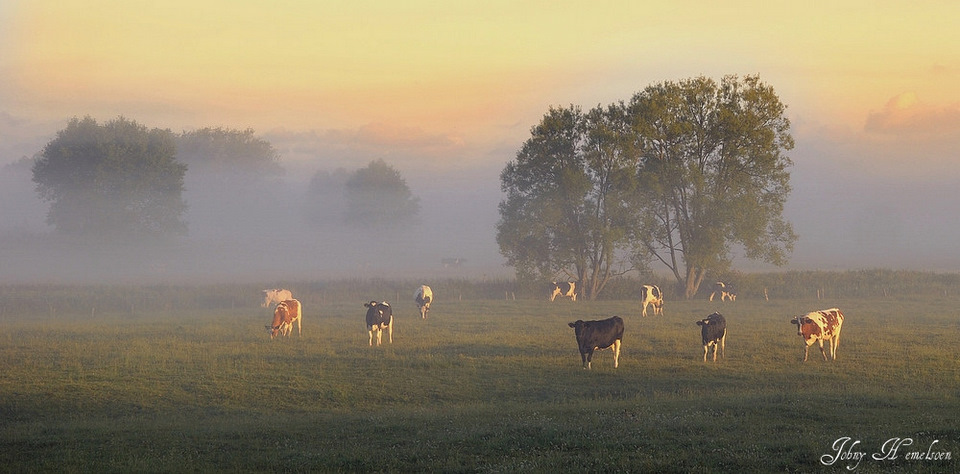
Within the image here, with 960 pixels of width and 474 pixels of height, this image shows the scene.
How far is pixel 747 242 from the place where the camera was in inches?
2259

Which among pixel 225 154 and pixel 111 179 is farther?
pixel 225 154

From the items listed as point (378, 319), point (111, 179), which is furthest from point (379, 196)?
point (378, 319)

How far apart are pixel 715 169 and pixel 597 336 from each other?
36866mm

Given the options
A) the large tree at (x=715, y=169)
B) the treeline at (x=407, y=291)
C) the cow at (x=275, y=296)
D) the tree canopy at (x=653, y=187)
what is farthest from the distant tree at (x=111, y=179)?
the large tree at (x=715, y=169)

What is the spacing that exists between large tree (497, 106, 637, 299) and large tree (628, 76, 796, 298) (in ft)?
6.92

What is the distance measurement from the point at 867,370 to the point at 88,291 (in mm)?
53024

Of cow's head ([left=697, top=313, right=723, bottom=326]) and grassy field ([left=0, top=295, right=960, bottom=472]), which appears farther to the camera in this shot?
cow's head ([left=697, top=313, right=723, bottom=326])

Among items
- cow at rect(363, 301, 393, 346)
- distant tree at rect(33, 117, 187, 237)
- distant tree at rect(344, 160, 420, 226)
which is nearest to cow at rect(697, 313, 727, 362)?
cow at rect(363, 301, 393, 346)

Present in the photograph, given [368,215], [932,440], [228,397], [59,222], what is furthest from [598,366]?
[368,215]

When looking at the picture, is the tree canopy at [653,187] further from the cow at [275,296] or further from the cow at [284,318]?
the cow at [284,318]

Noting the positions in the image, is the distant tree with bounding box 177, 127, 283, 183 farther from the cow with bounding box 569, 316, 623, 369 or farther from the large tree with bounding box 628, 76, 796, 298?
the cow with bounding box 569, 316, 623, 369

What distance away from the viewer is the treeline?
5431cm

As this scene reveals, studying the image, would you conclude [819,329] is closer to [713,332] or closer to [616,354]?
[713,332]

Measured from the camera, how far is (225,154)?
142m
